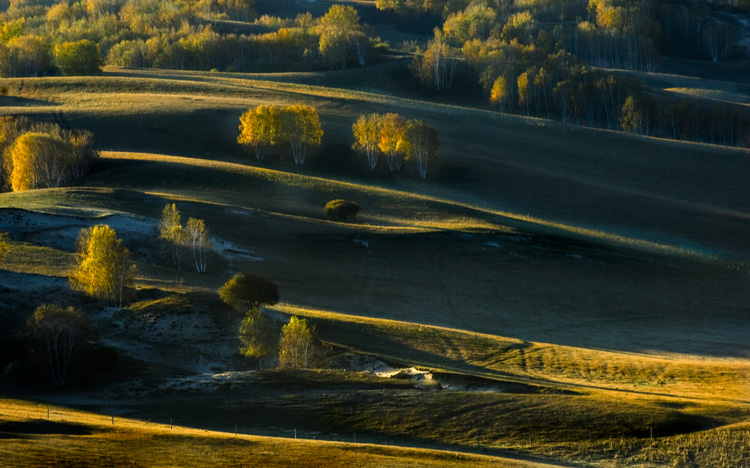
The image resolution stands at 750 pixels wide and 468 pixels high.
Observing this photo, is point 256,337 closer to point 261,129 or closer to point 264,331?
point 264,331

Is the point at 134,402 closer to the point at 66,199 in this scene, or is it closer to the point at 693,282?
the point at 66,199

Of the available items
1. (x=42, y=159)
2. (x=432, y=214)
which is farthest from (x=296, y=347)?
(x=42, y=159)

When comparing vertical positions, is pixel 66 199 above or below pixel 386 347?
above

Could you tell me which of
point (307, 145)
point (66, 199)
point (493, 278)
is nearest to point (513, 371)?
point (493, 278)

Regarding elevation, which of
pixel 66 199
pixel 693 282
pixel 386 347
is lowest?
pixel 693 282

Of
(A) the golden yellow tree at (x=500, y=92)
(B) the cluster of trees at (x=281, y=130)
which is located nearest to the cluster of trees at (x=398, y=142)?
(B) the cluster of trees at (x=281, y=130)

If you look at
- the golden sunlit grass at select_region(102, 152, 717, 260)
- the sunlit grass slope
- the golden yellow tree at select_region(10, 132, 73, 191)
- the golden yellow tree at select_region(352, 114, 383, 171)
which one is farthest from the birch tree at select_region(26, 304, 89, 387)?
the golden yellow tree at select_region(352, 114, 383, 171)

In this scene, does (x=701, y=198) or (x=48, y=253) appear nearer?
(x=48, y=253)
